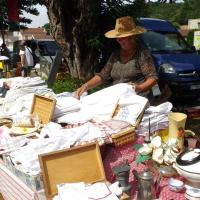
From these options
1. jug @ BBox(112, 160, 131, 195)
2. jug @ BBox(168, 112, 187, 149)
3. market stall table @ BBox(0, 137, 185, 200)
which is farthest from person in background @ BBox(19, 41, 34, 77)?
jug @ BBox(112, 160, 131, 195)

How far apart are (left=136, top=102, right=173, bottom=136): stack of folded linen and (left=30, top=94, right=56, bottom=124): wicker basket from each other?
0.77m

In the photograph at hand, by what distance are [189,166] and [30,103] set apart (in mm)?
1833

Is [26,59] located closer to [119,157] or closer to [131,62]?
[131,62]

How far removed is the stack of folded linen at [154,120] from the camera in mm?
2582

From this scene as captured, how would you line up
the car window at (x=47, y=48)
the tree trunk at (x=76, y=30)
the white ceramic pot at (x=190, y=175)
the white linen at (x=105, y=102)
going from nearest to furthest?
the white ceramic pot at (x=190, y=175) → the white linen at (x=105, y=102) → the tree trunk at (x=76, y=30) → the car window at (x=47, y=48)

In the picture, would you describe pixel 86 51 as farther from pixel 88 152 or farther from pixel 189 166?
pixel 189 166

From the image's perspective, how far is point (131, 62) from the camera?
3207mm

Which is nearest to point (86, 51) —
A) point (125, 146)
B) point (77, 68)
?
point (77, 68)

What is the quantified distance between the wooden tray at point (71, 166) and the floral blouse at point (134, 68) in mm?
1085

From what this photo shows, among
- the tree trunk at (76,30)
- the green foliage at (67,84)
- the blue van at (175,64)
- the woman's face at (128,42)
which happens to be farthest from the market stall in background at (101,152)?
the blue van at (175,64)

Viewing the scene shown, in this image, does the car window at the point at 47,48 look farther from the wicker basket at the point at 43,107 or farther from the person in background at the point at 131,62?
the wicker basket at the point at 43,107

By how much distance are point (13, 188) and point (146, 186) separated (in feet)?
3.60

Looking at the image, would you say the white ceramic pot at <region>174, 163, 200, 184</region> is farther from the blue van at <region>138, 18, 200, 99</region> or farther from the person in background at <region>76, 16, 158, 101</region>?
the blue van at <region>138, 18, 200, 99</region>

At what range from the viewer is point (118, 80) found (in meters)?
3.36
